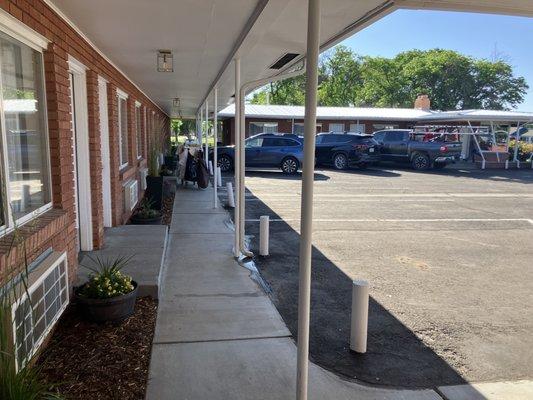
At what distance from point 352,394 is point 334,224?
6.08 metres

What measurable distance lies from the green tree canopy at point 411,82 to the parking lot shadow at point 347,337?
148 ft

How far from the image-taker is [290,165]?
62.5 feet

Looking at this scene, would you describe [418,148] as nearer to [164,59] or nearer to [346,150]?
[346,150]

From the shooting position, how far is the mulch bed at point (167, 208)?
8884 mm

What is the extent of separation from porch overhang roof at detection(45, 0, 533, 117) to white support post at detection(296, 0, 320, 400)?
0.99 m

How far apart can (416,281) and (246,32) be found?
359 cm

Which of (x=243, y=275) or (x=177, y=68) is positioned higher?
(x=177, y=68)

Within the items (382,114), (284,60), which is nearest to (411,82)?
(382,114)

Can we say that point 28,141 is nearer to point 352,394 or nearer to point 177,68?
point 352,394

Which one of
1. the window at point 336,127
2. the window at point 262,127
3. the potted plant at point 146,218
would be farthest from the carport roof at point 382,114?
the potted plant at point 146,218

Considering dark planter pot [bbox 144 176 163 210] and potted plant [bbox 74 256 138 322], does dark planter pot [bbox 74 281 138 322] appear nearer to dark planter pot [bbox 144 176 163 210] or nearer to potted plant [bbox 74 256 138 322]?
potted plant [bbox 74 256 138 322]

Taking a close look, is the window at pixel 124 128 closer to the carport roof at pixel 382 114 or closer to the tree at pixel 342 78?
the carport roof at pixel 382 114

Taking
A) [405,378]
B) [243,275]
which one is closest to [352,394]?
[405,378]

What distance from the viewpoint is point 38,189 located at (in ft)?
12.9
